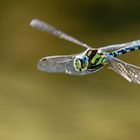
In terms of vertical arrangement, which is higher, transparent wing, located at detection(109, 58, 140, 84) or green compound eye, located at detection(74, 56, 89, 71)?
green compound eye, located at detection(74, 56, 89, 71)

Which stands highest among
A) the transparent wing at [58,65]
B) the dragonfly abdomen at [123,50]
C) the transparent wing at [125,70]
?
the transparent wing at [58,65]

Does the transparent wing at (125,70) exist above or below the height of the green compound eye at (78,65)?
below

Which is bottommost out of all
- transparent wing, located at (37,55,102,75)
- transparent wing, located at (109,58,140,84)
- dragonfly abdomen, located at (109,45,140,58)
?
transparent wing, located at (109,58,140,84)

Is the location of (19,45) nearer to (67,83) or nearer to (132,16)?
(67,83)

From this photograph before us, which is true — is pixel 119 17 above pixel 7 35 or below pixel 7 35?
below

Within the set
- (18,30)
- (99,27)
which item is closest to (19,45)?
(18,30)
